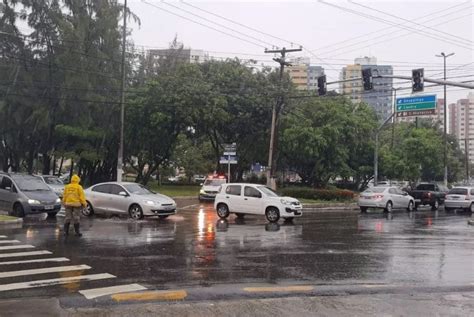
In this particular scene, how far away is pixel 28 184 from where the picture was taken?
22.7m

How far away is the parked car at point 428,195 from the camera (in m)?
37.1

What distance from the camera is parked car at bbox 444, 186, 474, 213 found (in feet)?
113

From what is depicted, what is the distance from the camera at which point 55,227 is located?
18.8 m

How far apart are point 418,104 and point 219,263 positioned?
27.1 metres

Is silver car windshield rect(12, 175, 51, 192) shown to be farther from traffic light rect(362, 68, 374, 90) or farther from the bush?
the bush

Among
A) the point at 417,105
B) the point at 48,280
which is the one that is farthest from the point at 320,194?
the point at 48,280

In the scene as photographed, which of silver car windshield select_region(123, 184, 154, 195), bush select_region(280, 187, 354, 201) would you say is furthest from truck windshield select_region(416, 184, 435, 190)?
silver car windshield select_region(123, 184, 154, 195)

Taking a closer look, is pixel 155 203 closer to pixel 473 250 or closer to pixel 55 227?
pixel 55 227

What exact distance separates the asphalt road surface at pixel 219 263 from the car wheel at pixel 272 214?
9.74 ft

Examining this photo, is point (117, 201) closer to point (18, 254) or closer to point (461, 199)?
point (18, 254)

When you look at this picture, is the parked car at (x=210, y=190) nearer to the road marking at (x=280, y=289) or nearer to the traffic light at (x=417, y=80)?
the traffic light at (x=417, y=80)

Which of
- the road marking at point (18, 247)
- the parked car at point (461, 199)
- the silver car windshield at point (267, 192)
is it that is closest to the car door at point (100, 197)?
the silver car windshield at point (267, 192)

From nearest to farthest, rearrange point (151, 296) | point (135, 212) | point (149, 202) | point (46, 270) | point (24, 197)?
1. point (151, 296)
2. point (46, 270)
3. point (24, 197)
4. point (149, 202)
5. point (135, 212)

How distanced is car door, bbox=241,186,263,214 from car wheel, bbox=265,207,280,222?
1.15 feet
